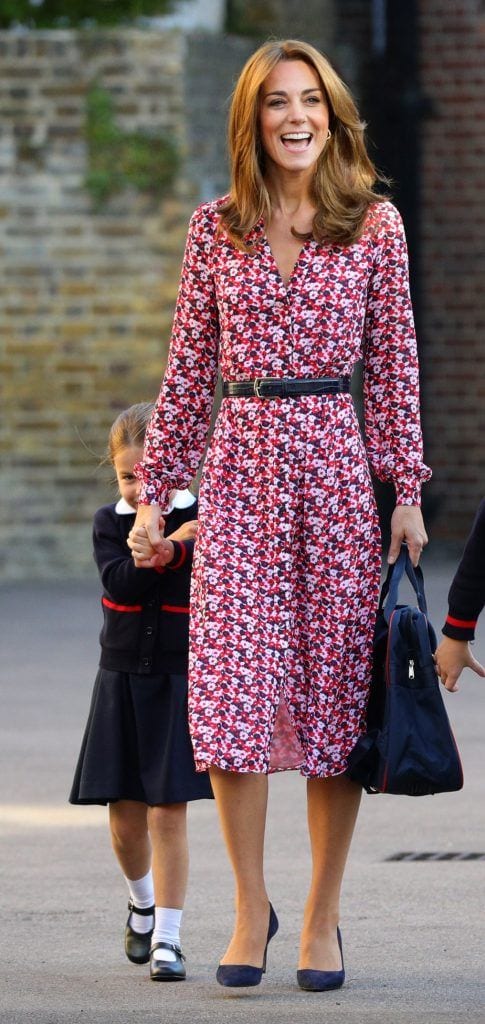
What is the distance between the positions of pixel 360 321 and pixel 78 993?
1548 millimetres

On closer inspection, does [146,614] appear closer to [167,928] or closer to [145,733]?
[145,733]

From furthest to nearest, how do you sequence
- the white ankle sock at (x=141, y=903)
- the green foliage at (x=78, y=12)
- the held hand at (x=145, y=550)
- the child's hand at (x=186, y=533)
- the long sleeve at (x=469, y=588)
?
the green foliage at (x=78, y=12) → the white ankle sock at (x=141, y=903) → the child's hand at (x=186, y=533) → the held hand at (x=145, y=550) → the long sleeve at (x=469, y=588)

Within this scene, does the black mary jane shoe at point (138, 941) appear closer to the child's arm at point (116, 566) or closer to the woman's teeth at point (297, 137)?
the child's arm at point (116, 566)

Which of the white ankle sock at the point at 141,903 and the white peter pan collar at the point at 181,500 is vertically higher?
the white peter pan collar at the point at 181,500

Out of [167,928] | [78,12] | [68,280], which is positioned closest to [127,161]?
[68,280]

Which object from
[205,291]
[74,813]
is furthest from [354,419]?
[74,813]

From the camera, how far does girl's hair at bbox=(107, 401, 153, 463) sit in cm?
439

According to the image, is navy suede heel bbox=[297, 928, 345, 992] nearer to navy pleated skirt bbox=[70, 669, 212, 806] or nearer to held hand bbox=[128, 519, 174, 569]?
navy pleated skirt bbox=[70, 669, 212, 806]

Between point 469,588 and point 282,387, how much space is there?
0.61 meters

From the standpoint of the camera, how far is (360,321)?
4.04 m

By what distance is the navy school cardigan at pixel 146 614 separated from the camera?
4215mm

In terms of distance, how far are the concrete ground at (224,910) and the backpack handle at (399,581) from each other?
81cm

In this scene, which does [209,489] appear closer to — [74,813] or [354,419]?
[354,419]

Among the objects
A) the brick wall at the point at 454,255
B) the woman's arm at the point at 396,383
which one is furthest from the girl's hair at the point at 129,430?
the brick wall at the point at 454,255
